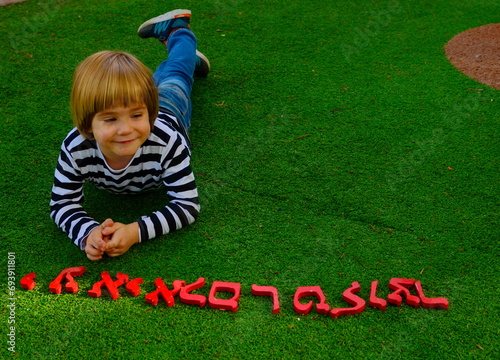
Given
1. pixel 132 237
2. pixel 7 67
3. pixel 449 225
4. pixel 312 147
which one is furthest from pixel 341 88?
pixel 7 67

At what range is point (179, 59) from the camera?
12.9 ft

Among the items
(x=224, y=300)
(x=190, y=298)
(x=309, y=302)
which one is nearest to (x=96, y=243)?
(x=190, y=298)

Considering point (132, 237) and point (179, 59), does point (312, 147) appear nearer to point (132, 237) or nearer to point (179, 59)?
point (179, 59)

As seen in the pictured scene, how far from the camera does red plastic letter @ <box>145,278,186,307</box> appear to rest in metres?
2.49

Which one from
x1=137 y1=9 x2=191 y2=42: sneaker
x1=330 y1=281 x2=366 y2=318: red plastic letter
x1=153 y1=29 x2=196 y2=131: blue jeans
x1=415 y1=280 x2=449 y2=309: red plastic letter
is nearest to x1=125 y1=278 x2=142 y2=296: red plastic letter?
x1=330 y1=281 x2=366 y2=318: red plastic letter

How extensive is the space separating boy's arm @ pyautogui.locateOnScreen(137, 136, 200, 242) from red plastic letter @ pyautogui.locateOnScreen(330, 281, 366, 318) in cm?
92

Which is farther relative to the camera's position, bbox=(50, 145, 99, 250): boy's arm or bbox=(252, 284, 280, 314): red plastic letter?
bbox=(50, 145, 99, 250): boy's arm

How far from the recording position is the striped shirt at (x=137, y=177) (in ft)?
9.11

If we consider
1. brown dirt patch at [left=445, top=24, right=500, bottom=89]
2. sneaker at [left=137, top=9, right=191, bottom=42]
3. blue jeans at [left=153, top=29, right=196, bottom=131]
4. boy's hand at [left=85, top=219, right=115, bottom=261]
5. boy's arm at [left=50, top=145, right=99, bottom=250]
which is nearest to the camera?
boy's hand at [left=85, top=219, right=115, bottom=261]

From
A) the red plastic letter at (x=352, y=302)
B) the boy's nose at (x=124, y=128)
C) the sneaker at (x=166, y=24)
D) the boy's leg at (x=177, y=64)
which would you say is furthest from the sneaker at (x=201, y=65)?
the red plastic letter at (x=352, y=302)

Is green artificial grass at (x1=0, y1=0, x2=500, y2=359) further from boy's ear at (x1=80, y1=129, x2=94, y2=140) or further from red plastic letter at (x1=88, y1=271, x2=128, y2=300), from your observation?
boy's ear at (x1=80, y1=129, x2=94, y2=140)

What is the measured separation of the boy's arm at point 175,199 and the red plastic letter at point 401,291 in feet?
3.61

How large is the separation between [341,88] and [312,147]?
0.93m

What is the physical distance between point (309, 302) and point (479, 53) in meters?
3.54
